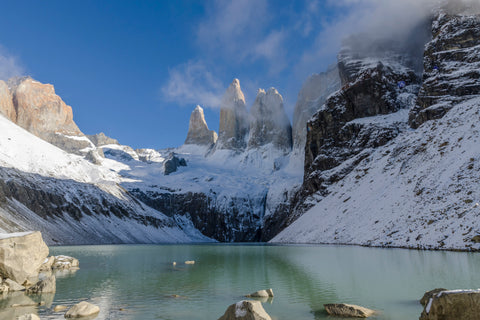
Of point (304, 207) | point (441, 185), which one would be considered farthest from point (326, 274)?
point (304, 207)

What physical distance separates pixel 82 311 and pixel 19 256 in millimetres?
10366

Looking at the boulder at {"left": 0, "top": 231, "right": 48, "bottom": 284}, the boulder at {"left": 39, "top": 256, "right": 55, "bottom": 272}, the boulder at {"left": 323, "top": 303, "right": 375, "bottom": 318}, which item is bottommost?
the boulder at {"left": 323, "top": 303, "right": 375, "bottom": 318}

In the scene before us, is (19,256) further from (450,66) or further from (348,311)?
(450,66)

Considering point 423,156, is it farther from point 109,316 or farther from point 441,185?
point 109,316

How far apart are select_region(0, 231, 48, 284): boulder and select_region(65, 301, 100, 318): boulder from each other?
9.47 metres

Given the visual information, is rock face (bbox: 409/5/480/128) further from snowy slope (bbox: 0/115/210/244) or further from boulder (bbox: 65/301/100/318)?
snowy slope (bbox: 0/115/210/244)

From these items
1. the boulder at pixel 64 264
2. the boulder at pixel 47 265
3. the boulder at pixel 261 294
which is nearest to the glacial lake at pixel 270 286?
the boulder at pixel 261 294

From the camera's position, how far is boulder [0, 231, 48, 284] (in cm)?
2156

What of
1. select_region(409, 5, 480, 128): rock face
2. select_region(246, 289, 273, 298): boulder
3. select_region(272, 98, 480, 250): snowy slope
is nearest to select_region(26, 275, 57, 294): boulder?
select_region(246, 289, 273, 298): boulder

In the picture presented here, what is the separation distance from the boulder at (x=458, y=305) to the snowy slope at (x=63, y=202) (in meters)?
93.7

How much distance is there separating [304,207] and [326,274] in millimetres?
94595

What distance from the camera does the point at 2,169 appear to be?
394 feet

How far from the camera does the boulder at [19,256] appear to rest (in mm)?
21562

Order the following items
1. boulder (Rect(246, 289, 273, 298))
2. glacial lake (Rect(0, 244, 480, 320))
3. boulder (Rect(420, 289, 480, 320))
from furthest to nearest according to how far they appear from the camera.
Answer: boulder (Rect(246, 289, 273, 298)) → glacial lake (Rect(0, 244, 480, 320)) → boulder (Rect(420, 289, 480, 320))
